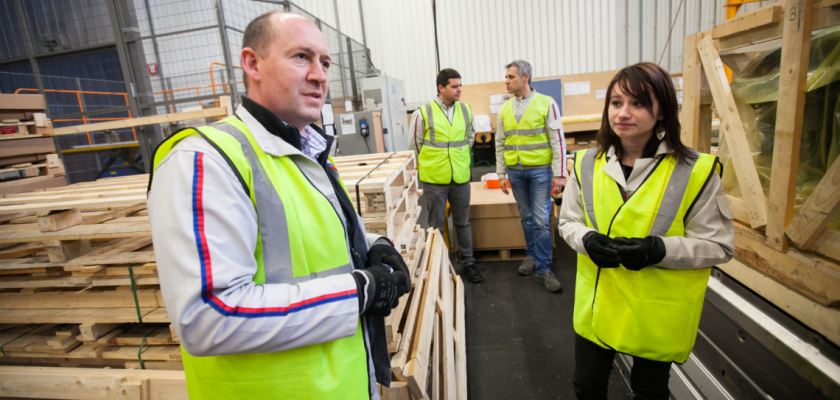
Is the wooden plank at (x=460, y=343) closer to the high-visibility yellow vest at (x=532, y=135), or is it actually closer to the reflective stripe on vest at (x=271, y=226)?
the high-visibility yellow vest at (x=532, y=135)

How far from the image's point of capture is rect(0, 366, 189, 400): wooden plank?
6.13 feet

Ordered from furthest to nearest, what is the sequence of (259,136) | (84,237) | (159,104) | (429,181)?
(159,104)
(429,181)
(84,237)
(259,136)

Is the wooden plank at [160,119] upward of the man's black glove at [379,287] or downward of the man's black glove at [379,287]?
upward

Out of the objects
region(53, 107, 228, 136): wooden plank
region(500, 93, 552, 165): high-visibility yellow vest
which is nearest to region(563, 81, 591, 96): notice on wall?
region(500, 93, 552, 165): high-visibility yellow vest

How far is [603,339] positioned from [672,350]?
0.26m

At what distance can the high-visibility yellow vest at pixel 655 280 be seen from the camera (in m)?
1.51

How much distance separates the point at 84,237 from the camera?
6.12 ft

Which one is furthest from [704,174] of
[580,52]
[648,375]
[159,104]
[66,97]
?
[66,97]

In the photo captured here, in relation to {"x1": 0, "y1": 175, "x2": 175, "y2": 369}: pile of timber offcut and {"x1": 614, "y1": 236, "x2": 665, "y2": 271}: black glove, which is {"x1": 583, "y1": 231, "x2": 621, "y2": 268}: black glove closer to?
{"x1": 614, "y1": 236, "x2": 665, "y2": 271}: black glove

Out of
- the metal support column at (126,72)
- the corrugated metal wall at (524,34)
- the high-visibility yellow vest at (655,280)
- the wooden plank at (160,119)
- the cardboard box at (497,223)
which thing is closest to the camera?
the high-visibility yellow vest at (655,280)

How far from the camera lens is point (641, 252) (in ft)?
4.69

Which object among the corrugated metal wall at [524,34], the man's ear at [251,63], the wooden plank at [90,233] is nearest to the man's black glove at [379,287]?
the man's ear at [251,63]

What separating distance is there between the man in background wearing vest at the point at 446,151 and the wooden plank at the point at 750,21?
2.21 m

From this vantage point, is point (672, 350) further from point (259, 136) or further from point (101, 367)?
point (101, 367)
